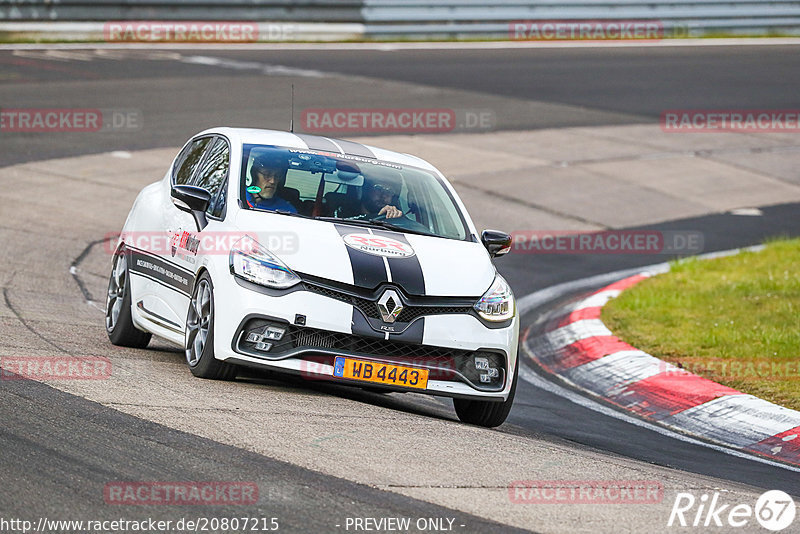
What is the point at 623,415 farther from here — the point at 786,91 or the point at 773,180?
the point at 786,91

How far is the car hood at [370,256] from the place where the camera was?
25.1 feet

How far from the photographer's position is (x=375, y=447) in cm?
649

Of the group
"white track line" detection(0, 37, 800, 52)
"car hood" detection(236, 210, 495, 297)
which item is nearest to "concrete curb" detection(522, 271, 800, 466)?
"car hood" detection(236, 210, 495, 297)

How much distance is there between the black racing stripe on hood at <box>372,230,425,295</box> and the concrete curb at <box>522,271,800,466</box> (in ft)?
7.83

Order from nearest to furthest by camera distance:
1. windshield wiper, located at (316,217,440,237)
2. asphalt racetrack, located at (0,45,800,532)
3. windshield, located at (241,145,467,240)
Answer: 1. asphalt racetrack, located at (0,45,800,532)
2. windshield wiper, located at (316,217,440,237)
3. windshield, located at (241,145,467,240)

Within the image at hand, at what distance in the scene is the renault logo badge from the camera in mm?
7570

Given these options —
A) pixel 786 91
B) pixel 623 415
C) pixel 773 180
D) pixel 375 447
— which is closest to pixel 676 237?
pixel 773 180

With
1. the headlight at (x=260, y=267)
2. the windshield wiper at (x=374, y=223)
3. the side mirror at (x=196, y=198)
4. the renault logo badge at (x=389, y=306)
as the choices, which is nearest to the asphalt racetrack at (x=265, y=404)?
the renault logo badge at (x=389, y=306)

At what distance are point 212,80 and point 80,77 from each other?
7.76 ft

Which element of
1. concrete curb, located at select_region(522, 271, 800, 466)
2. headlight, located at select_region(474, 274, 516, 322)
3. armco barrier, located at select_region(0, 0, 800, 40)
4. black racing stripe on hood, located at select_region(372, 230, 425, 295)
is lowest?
concrete curb, located at select_region(522, 271, 800, 466)

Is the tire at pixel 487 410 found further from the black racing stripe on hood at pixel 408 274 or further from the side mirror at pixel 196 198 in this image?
the side mirror at pixel 196 198

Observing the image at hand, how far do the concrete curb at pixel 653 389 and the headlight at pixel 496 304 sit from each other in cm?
173

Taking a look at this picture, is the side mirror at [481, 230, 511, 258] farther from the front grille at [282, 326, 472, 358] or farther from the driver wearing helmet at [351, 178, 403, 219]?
the front grille at [282, 326, 472, 358]

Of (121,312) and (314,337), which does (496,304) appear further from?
(121,312)
